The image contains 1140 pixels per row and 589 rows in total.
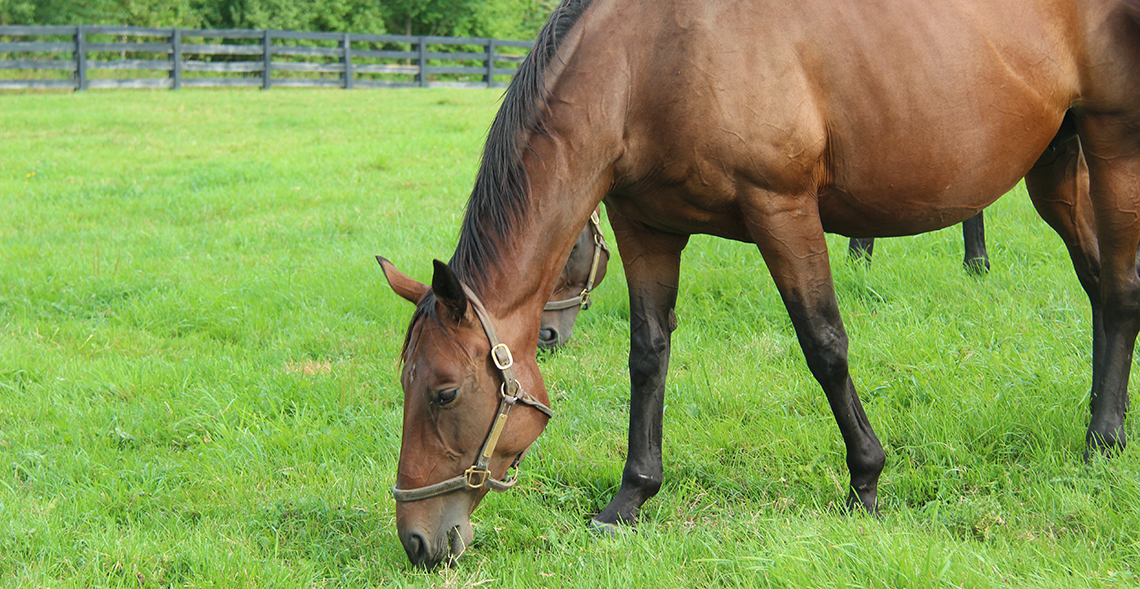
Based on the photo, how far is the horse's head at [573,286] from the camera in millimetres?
4559

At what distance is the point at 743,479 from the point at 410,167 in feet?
28.5

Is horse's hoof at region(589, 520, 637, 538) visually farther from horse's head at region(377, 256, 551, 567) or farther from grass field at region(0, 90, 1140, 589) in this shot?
horse's head at region(377, 256, 551, 567)

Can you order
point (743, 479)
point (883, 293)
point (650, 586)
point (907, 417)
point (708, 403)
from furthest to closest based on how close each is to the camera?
point (883, 293) < point (708, 403) < point (907, 417) < point (743, 479) < point (650, 586)

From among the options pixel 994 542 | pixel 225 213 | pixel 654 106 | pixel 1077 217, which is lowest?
pixel 225 213

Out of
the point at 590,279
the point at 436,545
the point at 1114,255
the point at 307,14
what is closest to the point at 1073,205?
the point at 1114,255

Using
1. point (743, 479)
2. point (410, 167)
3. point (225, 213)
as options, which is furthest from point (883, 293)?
point (410, 167)

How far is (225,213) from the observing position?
8.49 meters

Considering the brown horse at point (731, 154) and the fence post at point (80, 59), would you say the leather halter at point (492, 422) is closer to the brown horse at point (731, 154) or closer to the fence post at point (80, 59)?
the brown horse at point (731, 154)

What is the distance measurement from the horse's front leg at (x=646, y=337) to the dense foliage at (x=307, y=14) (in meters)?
21.2

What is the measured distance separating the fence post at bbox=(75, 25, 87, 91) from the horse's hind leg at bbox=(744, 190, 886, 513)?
2271cm

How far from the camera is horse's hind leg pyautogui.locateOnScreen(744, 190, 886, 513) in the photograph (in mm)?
2652

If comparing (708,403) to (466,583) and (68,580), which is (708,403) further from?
(68,580)

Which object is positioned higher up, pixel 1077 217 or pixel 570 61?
pixel 570 61

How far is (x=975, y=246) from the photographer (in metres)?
5.19
